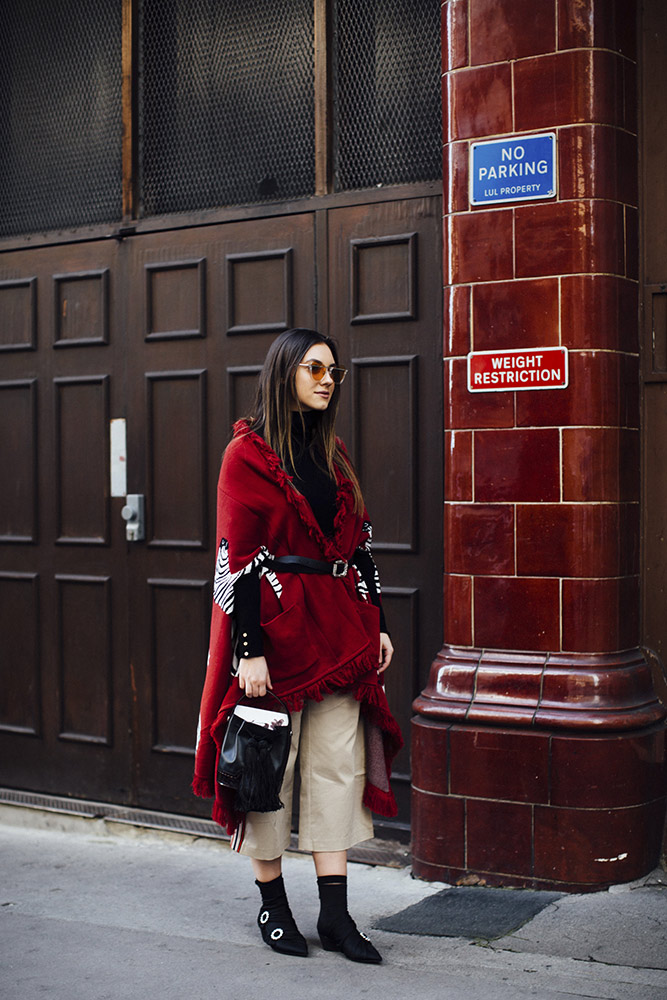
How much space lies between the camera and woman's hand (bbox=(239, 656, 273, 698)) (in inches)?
143

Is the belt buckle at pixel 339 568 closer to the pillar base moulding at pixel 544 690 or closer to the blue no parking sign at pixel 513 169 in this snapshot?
the pillar base moulding at pixel 544 690

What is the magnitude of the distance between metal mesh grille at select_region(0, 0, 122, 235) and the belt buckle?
2.63 meters

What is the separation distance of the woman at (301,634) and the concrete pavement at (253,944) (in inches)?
7.3

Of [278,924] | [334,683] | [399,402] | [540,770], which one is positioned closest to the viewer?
[334,683]

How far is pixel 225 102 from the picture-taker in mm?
5449

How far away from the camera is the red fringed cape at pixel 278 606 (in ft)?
12.1

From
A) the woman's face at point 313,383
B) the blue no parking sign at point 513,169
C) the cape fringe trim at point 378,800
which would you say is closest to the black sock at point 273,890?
the cape fringe trim at point 378,800

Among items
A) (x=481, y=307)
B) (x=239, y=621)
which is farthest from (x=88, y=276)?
→ (x=239, y=621)

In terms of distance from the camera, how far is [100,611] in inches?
224

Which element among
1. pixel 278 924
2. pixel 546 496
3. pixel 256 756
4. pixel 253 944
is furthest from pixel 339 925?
pixel 546 496

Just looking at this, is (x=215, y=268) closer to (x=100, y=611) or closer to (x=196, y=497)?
(x=196, y=497)

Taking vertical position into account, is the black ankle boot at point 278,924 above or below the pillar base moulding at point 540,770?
below

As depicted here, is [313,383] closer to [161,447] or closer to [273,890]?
[273,890]

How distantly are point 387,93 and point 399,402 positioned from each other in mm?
1288
